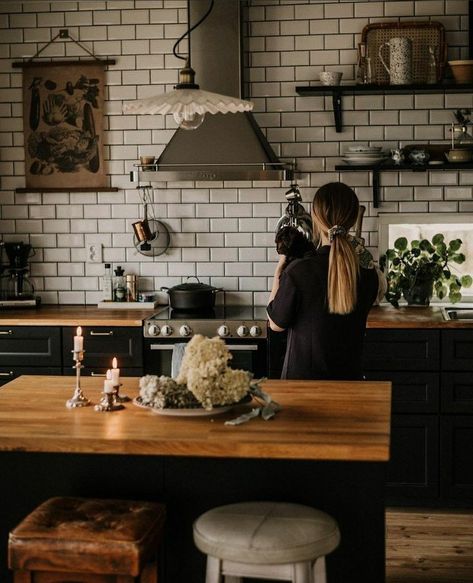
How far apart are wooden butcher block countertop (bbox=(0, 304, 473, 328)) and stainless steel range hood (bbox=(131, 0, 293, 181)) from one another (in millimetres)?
828

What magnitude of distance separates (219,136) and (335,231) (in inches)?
83.3

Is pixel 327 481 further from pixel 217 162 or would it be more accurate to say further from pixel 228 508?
pixel 217 162

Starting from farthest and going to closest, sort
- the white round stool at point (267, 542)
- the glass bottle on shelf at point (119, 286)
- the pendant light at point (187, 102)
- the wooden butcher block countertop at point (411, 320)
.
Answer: the glass bottle on shelf at point (119, 286)
the wooden butcher block countertop at point (411, 320)
the pendant light at point (187, 102)
the white round stool at point (267, 542)

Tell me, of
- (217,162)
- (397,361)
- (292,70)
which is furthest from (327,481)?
(292,70)

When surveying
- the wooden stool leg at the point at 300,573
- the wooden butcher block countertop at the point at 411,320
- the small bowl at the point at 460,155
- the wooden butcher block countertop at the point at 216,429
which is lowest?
the wooden stool leg at the point at 300,573

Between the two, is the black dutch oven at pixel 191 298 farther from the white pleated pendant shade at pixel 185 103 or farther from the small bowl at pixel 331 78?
the white pleated pendant shade at pixel 185 103

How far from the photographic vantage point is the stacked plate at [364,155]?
564 cm

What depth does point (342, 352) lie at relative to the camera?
3.85 meters

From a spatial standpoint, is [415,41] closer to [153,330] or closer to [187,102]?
[153,330]

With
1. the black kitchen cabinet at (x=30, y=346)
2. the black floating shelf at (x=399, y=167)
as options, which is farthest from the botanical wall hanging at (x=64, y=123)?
the black floating shelf at (x=399, y=167)

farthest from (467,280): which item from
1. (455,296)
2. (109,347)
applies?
(109,347)

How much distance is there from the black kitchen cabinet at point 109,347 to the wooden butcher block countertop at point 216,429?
1791 mm

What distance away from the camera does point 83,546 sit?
2.71m

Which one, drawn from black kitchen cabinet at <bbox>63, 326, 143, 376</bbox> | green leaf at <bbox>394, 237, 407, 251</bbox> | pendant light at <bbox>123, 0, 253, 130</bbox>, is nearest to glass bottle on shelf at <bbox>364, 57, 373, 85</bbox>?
green leaf at <bbox>394, 237, 407, 251</bbox>
